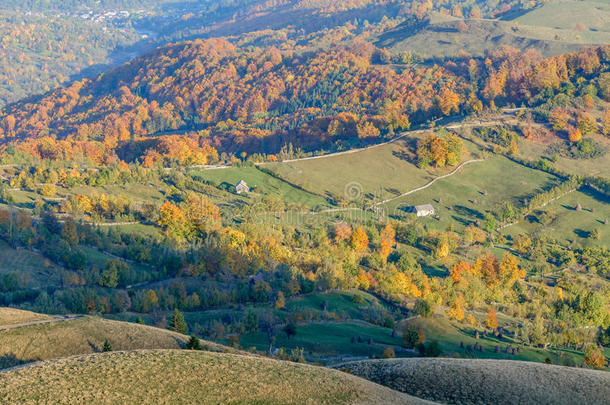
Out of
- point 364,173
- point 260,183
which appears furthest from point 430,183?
point 260,183

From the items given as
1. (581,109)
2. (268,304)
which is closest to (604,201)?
(581,109)

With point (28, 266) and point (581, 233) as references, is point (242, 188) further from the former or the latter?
point (581, 233)

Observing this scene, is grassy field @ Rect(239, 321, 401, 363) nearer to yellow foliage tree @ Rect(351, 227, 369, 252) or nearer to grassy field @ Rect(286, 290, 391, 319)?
grassy field @ Rect(286, 290, 391, 319)

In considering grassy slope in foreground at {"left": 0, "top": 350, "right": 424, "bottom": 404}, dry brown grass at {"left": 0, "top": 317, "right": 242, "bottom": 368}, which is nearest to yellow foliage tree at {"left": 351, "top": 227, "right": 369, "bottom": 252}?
dry brown grass at {"left": 0, "top": 317, "right": 242, "bottom": 368}

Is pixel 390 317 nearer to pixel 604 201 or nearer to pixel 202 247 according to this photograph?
pixel 202 247

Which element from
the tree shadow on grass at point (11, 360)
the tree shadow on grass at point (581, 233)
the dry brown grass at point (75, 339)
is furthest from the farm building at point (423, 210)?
the tree shadow on grass at point (11, 360)
